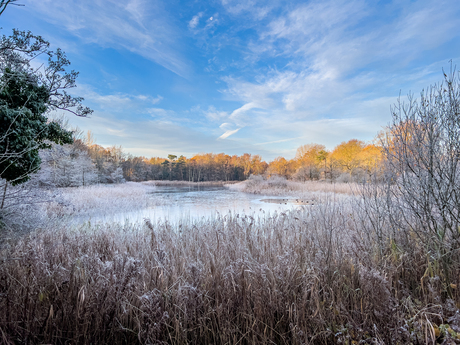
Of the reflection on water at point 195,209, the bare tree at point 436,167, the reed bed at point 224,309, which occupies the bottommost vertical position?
the reflection on water at point 195,209

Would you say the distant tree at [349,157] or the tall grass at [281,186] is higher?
the distant tree at [349,157]

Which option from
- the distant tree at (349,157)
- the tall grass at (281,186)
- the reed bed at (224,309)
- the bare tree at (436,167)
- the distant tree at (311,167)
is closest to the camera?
the reed bed at (224,309)

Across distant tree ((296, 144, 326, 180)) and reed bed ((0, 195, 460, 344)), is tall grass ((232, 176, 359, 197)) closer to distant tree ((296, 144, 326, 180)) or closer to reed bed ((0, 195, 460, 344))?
distant tree ((296, 144, 326, 180))

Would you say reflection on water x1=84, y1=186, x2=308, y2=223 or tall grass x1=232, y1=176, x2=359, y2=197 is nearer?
reflection on water x1=84, y1=186, x2=308, y2=223

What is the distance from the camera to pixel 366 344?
181 cm

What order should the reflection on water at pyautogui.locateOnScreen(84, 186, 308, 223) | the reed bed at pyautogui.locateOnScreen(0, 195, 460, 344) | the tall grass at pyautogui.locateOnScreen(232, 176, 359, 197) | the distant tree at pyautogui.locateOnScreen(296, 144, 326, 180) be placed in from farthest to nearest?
the distant tree at pyautogui.locateOnScreen(296, 144, 326, 180) < the tall grass at pyautogui.locateOnScreen(232, 176, 359, 197) < the reflection on water at pyautogui.locateOnScreen(84, 186, 308, 223) < the reed bed at pyautogui.locateOnScreen(0, 195, 460, 344)

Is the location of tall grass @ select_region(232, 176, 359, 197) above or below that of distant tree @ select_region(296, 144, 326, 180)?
below

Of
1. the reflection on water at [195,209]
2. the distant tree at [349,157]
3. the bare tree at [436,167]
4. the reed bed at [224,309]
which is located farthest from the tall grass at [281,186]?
the reed bed at [224,309]

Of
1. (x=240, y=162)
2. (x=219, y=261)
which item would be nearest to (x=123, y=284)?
(x=219, y=261)

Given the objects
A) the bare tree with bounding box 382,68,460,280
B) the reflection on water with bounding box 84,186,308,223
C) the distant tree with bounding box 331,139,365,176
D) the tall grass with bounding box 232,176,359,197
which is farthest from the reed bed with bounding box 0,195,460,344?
the distant tree with bounding box 331,139,365,176

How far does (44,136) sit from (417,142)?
778 cm

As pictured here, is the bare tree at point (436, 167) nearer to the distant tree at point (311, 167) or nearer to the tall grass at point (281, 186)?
the tall grass at point (281, 186)

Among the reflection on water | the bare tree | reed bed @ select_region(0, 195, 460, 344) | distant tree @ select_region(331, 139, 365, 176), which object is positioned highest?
distant tree @ select_region(331, 139, 365, 176)

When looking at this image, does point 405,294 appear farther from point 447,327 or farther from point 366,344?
point 366,344
